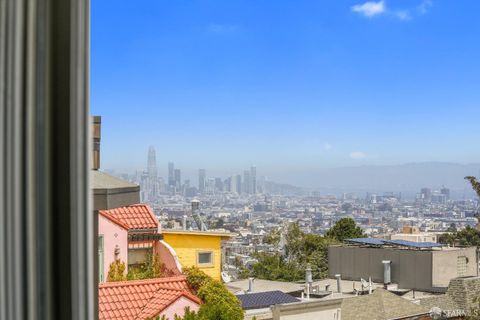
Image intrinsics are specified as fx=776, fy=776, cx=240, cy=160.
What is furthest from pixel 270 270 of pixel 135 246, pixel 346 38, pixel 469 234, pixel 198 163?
pixel 346 38

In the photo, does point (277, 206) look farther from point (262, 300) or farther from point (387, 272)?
point (262, 300)

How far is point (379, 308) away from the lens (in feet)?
24.4

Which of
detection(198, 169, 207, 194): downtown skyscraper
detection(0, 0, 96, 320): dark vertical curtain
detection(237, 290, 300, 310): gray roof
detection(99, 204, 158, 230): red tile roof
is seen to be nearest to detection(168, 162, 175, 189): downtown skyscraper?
detection(198, 169, 207, 194): downtown skyscraper

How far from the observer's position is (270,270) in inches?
635

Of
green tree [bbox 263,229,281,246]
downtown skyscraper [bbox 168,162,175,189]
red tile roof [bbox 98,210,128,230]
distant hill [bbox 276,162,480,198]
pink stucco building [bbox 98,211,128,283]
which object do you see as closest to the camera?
pink stucco building [bbox 98,211,128,283]

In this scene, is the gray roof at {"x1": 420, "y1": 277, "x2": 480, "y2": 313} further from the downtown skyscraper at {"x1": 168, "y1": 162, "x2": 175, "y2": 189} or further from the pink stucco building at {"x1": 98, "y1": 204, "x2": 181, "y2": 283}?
the downtown skyscraper at {"x1": 168, "y1": 162, "x2": 175, "y2": 189}

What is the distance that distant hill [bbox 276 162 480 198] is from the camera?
68.7 meters

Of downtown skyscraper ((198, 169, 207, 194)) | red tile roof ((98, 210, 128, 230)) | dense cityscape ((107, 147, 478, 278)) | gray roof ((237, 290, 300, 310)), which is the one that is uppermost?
red tile roof ((98, 210, 128, 230))

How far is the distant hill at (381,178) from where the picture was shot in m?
68.7

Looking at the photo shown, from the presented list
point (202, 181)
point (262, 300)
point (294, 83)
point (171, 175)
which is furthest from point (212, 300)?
point (294, 83)

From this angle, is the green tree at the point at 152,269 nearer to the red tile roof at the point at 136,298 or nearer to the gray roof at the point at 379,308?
the red tile roof at the point at 136,298

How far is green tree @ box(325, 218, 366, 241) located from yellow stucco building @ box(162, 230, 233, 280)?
41.2 feet

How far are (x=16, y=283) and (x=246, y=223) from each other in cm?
3090

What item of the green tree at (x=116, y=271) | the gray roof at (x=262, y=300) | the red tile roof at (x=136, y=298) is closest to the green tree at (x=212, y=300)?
the red tile roof at (x=136, y=298)
